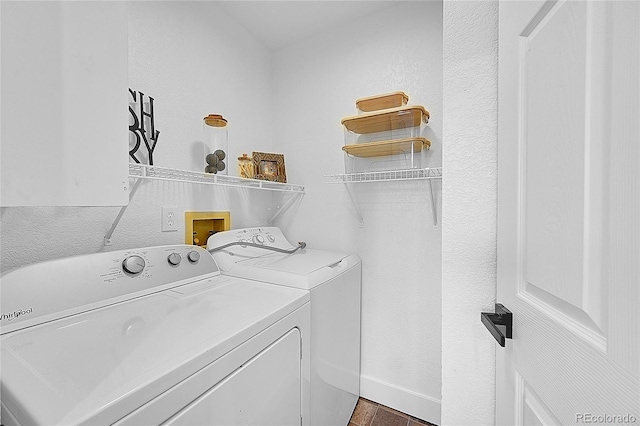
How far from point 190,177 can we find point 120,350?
3.53 ft

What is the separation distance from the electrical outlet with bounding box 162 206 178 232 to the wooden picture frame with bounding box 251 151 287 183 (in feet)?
1.88

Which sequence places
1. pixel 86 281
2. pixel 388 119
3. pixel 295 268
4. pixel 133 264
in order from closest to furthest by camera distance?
pixel 86 281 → pixel 133 264 → pixel 295 268 → pixel 388 119

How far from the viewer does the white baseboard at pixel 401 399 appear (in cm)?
171

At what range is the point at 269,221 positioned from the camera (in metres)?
2.29

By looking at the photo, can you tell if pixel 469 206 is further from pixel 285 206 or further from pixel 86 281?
pixel 285 206

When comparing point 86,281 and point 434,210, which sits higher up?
point 434,210

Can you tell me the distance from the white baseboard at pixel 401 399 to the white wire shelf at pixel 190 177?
1.51 m

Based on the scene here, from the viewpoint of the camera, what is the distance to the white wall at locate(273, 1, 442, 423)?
1.71m

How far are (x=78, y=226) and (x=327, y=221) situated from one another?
1427 millimetres

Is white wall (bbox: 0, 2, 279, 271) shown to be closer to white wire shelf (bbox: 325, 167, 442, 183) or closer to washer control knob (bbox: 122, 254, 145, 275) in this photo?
washer control knob (bbox: 122, 254, 145, 275)

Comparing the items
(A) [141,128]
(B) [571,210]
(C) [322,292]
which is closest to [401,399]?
(C) [322,292]

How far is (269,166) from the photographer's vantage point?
78.9 inches

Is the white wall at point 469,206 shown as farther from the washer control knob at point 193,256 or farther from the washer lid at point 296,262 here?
the washer control knob at point 193,256

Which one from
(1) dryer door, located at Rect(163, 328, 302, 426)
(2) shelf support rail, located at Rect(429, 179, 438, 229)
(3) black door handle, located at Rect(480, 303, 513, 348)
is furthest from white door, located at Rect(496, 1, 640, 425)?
(2) shelf support rail, located at Rect(429, 179, 438, 229)
